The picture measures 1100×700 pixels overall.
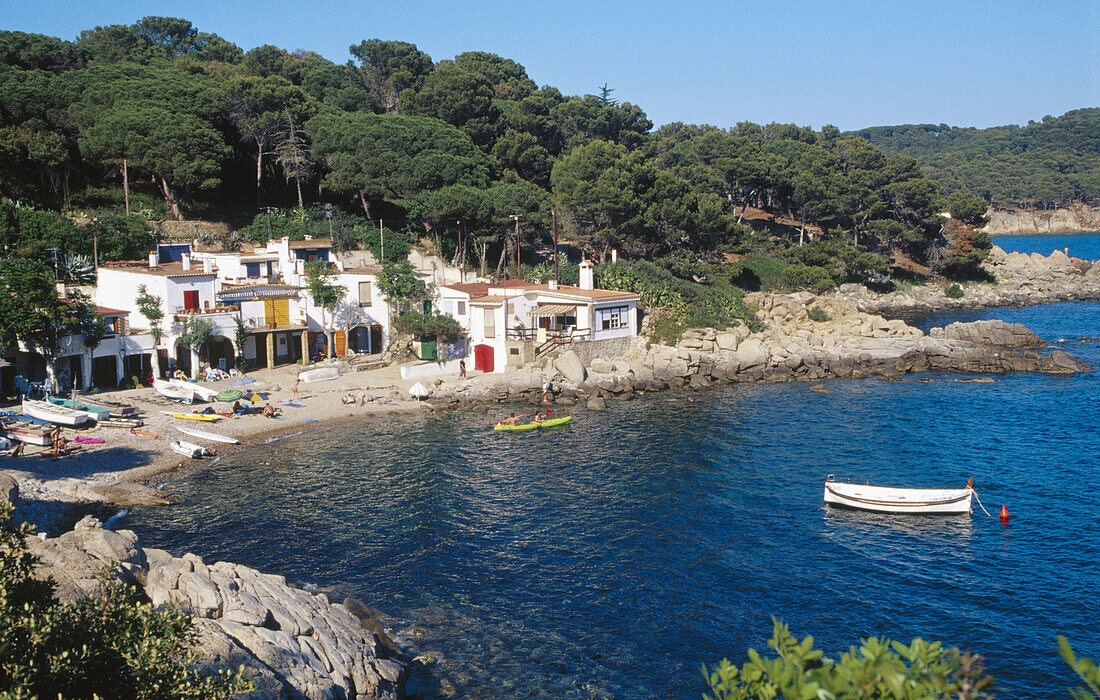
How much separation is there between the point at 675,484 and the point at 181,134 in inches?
1914

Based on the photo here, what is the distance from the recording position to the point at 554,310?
50.4 m

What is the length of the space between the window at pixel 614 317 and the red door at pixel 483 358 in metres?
7.26

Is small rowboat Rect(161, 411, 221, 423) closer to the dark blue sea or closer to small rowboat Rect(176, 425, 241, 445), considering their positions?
small rowboat Rect(176, 425, 241, 445)

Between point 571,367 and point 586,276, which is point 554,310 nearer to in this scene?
point 571,367

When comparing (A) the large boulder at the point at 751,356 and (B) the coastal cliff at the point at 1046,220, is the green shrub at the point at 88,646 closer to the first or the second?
(A) the large boulder at the point at 751,356

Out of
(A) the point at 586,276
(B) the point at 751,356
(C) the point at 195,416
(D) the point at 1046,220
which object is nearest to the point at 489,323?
(A) the point at 586,276

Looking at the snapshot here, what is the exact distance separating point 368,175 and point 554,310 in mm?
24775

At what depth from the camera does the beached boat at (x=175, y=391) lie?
4025 centimetres

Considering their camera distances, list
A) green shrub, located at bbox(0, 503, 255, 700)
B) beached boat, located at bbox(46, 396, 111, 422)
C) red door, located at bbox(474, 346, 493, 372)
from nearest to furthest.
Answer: green shrub, located at bbox(0, 503, 255, 700), beached boat, located at bbox(46, 396, 111, 422), red door, located at bbox(474, 346, 493, 372)

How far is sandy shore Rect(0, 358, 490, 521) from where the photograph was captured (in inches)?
1175

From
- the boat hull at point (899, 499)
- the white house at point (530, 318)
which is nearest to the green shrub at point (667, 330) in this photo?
the white house at point (530, 318)

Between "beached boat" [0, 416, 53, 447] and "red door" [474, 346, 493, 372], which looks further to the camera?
"red door" [474, 346, 493, 372]

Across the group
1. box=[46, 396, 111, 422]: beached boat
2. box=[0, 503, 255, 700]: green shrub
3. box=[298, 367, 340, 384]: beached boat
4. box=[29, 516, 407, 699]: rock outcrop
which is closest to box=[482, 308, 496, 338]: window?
box=[298, 367, 340, 384]: beached boat

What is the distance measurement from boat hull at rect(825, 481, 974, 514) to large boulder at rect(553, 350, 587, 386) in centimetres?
2019
